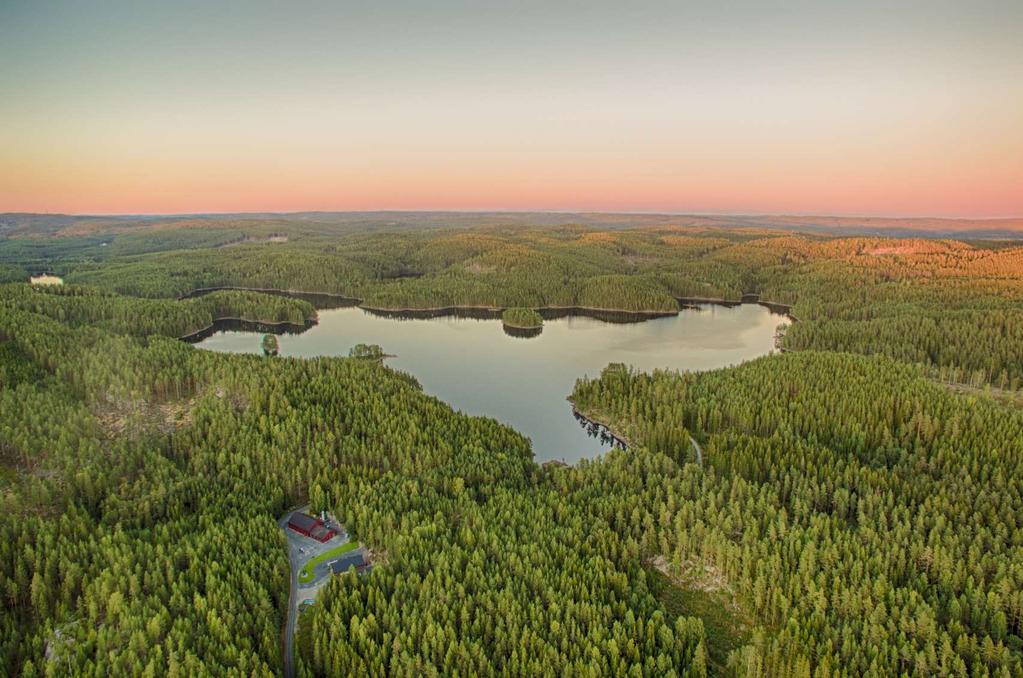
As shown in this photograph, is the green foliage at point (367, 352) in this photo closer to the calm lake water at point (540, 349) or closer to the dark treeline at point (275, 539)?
the calm lake water at point (540, 349)

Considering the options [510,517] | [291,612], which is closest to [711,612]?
[510,517]

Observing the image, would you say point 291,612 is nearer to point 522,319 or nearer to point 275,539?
point 275,539

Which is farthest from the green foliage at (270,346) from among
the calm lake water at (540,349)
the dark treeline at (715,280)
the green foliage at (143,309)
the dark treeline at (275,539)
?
the dark treeline at (715,280)

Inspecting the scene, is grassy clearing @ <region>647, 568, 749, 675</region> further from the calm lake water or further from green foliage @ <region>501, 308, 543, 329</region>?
green foliage @ <region>501, 308, 543, 329</region>

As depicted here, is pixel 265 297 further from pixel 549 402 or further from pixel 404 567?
pixel 404 567

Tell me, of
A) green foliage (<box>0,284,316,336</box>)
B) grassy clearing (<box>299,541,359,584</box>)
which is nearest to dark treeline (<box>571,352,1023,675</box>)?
grassy clearing (<box>299,541,359,584</box>)

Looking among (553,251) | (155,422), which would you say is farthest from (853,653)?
(553,251)

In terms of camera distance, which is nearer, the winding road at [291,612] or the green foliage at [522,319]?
the winding road at [291,612]
